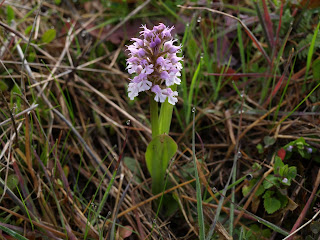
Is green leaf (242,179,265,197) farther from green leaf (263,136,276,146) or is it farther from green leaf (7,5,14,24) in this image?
green leaf (7,5,14,24)

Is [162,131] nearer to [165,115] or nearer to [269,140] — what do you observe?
[165,115]

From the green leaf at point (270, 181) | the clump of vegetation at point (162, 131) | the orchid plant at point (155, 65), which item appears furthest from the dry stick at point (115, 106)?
the green leaf at point (270, 181)

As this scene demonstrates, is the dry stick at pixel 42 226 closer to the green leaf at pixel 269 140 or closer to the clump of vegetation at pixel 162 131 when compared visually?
the clump of vegetation at pixel 162 131

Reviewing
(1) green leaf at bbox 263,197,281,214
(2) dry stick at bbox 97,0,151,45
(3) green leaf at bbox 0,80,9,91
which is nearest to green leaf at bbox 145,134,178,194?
(1) green leaf at bbox 263,197,281,214

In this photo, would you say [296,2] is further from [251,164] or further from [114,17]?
[114,17]

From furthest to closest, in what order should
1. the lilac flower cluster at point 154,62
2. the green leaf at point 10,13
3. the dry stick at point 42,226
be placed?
the green leaf at point 10,13 < the dry stick at point 42,226 < the lilac flower cluster at point 154,62
